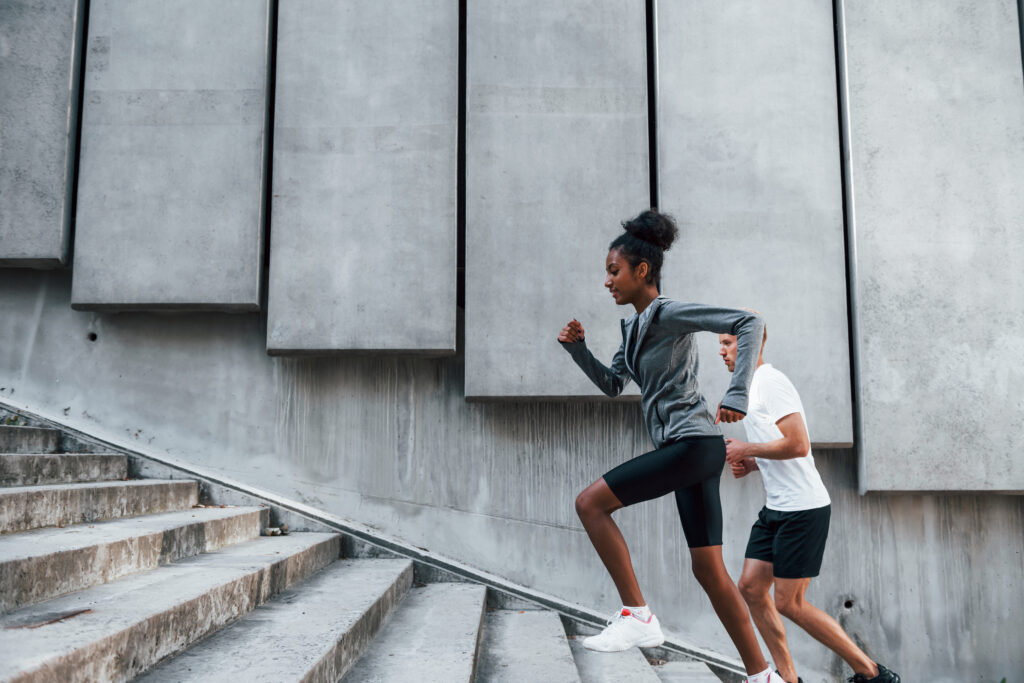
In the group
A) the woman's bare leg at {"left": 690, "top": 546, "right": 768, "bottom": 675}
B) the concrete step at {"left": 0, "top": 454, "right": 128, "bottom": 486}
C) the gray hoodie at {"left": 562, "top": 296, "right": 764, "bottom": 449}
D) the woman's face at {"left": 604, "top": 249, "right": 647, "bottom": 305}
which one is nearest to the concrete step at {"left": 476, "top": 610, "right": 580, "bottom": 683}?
the woman's bare leg at {"left": 690, "top": 546, "right": 768, "bottom": 675}

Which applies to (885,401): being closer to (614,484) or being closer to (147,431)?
(614,484)

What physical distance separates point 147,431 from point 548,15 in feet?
13.7

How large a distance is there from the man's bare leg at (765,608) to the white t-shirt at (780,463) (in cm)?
33

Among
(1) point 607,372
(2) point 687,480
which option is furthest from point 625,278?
(2) point 687,480

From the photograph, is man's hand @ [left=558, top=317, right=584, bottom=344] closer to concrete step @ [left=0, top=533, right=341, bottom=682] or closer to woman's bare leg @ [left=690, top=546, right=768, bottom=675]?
woman's bare leg @ [left=690, top=546, right=768, bottom=675]

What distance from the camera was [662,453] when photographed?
278 centimetres

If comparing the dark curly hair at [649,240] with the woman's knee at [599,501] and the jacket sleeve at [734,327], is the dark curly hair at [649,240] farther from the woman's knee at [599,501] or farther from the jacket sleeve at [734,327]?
the woman's knee at [599,501]

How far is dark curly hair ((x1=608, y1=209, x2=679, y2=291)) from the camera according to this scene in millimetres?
2930

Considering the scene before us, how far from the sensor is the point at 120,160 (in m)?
5.16

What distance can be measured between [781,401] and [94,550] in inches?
118

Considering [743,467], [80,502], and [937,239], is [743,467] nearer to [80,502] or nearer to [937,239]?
[937,239]

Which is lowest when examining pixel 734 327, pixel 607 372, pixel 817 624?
pixel 817 624

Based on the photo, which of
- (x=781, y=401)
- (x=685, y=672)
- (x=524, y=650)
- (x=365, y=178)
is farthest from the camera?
(x=365, y=178)

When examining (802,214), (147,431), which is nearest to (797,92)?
(802,214)
